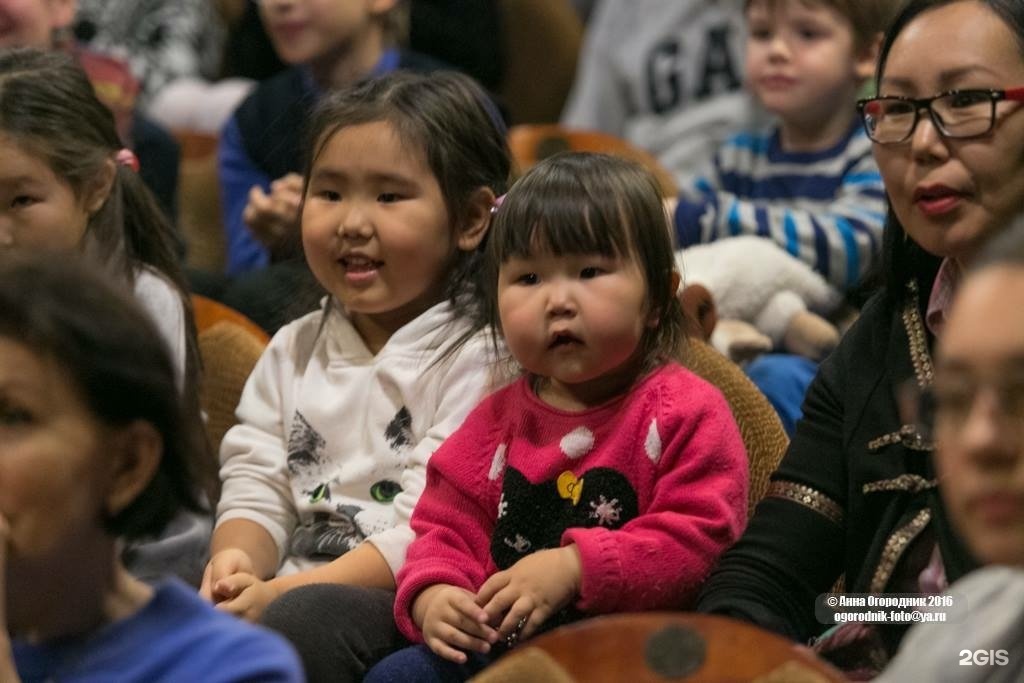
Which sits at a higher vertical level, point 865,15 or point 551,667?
point 865,15

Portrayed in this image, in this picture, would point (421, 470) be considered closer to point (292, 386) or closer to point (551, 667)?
point (292, 386)

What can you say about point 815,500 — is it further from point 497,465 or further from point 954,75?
point 954,75

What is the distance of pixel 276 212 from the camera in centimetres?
280

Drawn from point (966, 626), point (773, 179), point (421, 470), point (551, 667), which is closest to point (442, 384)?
point (421, 470)

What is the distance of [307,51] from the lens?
3.29 m

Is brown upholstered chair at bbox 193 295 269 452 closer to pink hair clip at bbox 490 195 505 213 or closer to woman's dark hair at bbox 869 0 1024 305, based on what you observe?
pink hair clip at bbox 490 195 505 213

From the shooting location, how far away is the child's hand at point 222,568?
78.5 inches

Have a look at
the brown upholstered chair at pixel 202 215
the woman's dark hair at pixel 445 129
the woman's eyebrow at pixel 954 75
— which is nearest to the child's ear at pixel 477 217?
the woman's dark hair at pixel 445 129

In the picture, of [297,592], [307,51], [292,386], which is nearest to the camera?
[297,592]

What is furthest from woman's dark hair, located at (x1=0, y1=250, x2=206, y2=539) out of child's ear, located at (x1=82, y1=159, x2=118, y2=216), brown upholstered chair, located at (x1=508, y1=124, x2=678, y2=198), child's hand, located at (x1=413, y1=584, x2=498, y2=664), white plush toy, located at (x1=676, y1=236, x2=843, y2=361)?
brown upholstered chair, located at (x1=508, y1=124, x2=678, y2=198)

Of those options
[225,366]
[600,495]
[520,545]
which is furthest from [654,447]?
[225,366]

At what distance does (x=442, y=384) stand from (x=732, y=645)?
816 mm

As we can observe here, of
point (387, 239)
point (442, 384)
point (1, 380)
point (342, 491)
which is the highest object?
point (1, 380)

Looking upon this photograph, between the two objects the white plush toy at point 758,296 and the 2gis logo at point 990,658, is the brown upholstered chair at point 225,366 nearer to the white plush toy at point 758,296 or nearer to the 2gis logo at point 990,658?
the white plush toy at point 758,296
